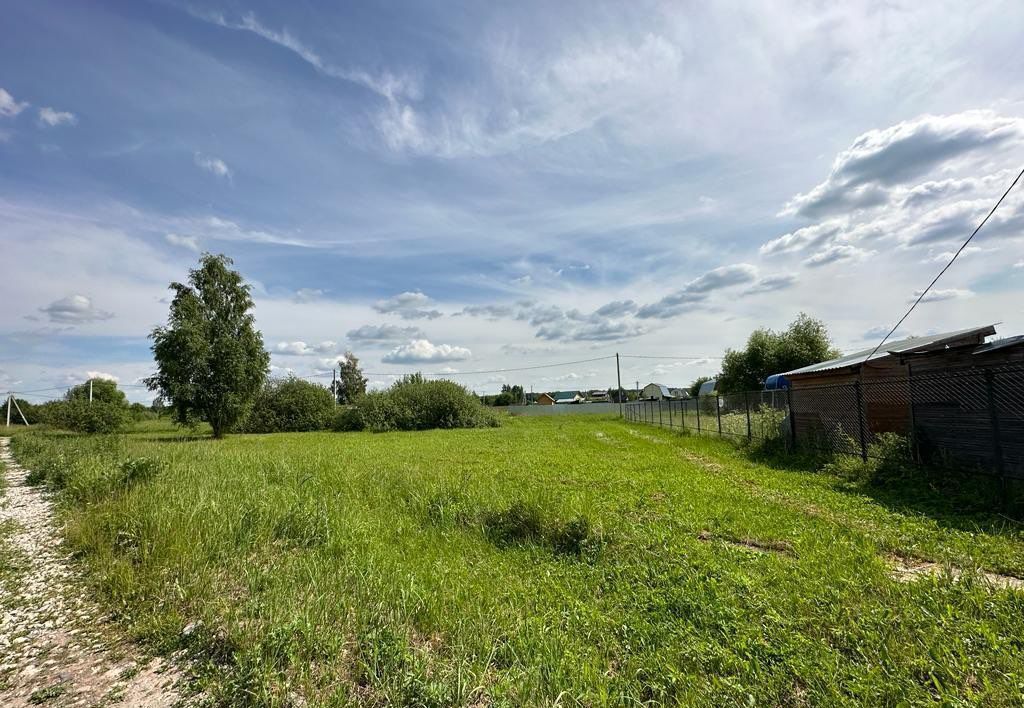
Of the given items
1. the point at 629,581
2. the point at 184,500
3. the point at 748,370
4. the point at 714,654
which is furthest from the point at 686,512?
Result: the point at 748,370

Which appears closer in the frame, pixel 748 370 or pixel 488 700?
pixel 488 700

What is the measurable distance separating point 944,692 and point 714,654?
1.13 metres

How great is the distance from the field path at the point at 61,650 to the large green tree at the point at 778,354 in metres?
34.9

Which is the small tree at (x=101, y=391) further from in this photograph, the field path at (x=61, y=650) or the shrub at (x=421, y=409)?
the field path at (x=61, y=650)

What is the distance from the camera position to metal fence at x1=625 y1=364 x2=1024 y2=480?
672 centimetres

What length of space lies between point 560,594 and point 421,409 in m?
33.5

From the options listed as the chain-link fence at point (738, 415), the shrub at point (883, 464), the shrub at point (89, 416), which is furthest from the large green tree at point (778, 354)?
the shrub at point (89, 416)

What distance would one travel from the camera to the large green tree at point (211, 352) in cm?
2648

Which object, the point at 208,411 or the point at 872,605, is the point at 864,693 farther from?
the point at 208,411

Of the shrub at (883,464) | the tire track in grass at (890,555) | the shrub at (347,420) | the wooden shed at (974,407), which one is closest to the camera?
the tire track in grass at (890,555)

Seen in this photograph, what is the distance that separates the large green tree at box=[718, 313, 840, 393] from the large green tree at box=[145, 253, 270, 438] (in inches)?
1289

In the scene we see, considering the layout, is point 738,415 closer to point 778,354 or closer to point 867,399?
point 867,399

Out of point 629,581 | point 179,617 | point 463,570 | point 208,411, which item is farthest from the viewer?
point 208,411

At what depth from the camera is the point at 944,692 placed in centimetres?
256
